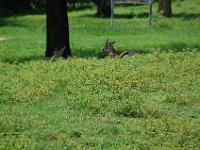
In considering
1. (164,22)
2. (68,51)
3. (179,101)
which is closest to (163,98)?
(179,101)

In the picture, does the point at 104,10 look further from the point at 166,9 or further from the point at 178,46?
the point at 178,46

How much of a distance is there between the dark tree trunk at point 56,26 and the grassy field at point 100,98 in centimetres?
46

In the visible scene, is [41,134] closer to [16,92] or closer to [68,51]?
[16,92]

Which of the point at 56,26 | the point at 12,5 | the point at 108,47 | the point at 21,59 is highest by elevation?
the point at 56,26

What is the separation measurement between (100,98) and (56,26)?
18.0ft

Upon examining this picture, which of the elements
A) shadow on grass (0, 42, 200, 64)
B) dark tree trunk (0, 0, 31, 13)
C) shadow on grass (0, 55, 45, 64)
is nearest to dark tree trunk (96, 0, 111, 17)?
dark tree trunk (0, 0, 31, 13)

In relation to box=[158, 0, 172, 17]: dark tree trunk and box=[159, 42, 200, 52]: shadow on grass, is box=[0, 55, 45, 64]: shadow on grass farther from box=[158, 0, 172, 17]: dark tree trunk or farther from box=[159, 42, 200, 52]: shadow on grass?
box=[158, 0, 172, 17]: dark tree trunk

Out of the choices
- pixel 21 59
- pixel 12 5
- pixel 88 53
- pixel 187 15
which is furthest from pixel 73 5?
pixel 21 59

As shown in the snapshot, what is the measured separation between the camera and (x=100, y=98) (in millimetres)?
10617

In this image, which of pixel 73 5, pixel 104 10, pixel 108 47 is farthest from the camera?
pixel 73 5

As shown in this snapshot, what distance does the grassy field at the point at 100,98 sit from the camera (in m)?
8.41

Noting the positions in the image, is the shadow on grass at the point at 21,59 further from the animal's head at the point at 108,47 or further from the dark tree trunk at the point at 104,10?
the dark tree trunk at the point at 104,10

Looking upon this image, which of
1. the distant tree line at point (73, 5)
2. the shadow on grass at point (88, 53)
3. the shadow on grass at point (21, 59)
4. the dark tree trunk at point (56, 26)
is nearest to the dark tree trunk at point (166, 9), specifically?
the distant tree line at point (73, 5)

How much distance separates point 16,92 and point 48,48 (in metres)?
4.91
